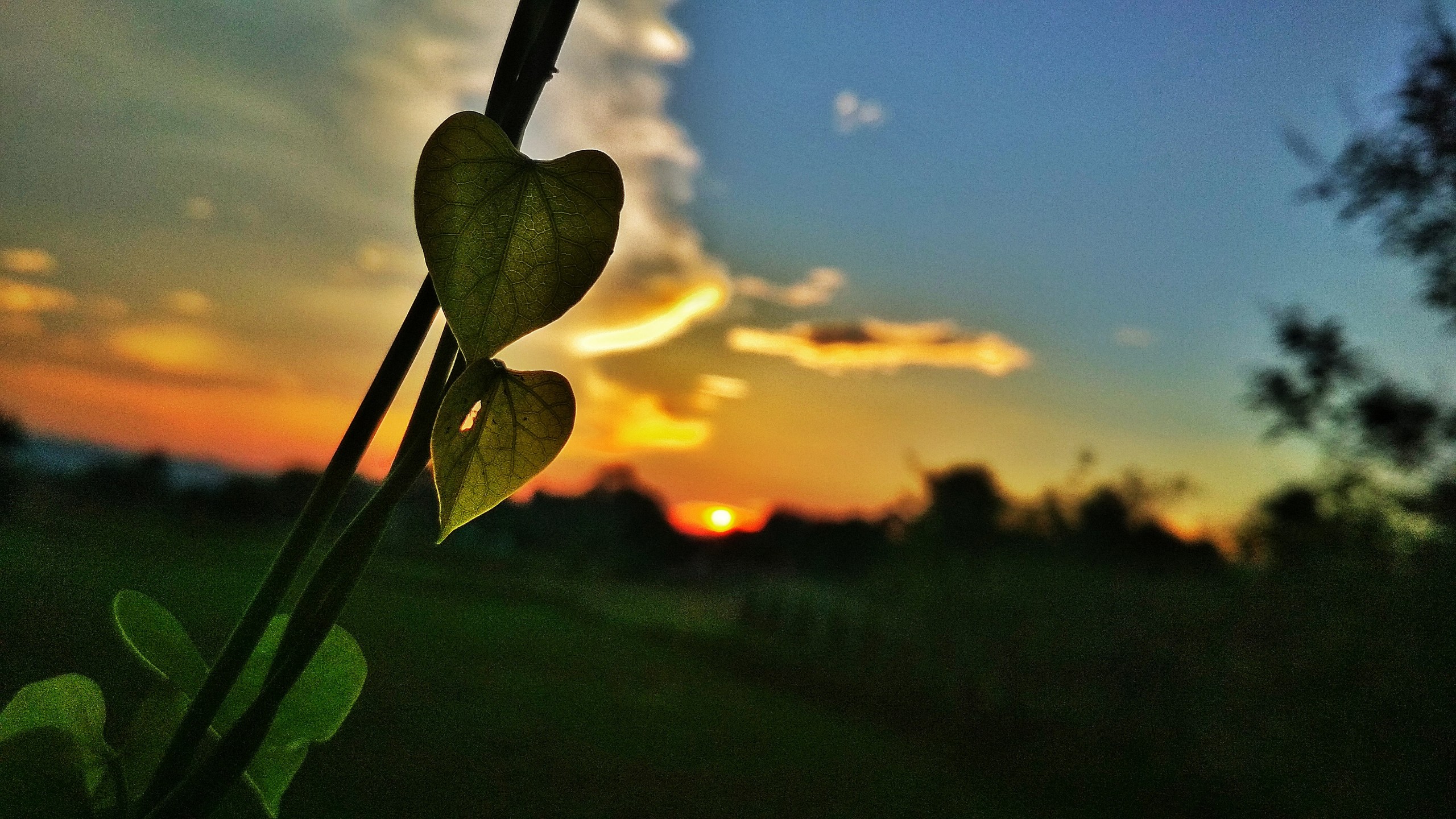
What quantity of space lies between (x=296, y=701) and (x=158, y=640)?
18 mm

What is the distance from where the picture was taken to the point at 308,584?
0.27ft

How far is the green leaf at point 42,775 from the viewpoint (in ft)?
0.31

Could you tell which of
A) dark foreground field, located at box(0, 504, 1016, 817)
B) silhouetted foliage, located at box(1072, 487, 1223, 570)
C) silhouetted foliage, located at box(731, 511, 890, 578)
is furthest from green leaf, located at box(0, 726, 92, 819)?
silhouetted foliage, located at box(1072, 487, 1223, 570)

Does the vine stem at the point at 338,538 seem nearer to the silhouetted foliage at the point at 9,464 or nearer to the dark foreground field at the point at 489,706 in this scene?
the silhouetted foliage at the point at 9,464

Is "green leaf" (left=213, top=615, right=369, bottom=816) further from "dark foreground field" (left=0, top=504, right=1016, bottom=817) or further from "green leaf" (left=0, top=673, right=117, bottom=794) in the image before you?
"dark foreground field" (left=0, top=504, right=1016, bottom=817)

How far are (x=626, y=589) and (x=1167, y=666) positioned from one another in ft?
6.75

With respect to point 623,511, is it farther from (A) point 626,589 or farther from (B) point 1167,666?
(B) point 1167,666

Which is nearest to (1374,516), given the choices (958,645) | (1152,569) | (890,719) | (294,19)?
(1152,569)

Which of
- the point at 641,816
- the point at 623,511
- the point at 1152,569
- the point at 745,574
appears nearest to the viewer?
the point at 641,816

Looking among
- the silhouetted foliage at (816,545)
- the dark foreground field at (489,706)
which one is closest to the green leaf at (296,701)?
the dark foreground field at (489,706)

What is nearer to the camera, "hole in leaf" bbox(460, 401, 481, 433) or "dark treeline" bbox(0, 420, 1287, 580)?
"hole in leaf" bbox(460, 401, 481, 433)

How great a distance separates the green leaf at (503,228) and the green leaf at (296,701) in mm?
57

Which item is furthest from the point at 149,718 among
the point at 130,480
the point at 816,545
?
the point at 816,545

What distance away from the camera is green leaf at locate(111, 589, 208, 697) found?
0.10 metres
